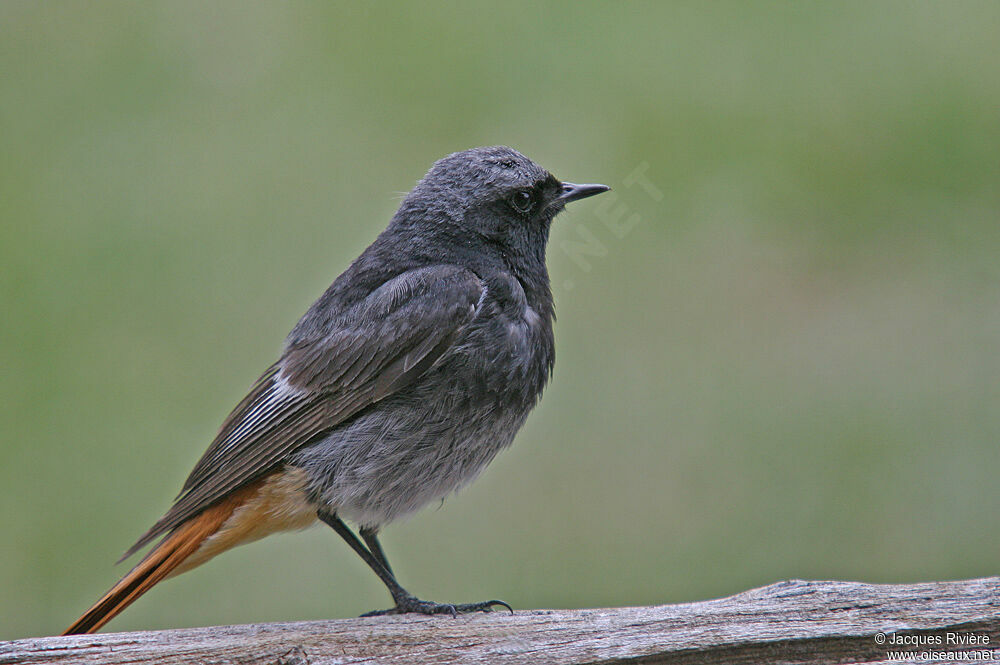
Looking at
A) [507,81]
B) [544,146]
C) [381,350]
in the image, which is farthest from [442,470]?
[507,81]

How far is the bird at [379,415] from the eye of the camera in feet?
12.8

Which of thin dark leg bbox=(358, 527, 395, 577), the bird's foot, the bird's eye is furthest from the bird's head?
the bird's foot

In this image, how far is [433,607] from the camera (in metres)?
3.82

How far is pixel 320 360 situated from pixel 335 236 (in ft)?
6.95

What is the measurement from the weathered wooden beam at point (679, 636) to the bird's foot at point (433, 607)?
12.1 inches

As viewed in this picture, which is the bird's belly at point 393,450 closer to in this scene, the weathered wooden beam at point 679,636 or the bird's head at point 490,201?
the weathered wooden beam at point 679,636

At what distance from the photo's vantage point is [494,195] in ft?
14.0

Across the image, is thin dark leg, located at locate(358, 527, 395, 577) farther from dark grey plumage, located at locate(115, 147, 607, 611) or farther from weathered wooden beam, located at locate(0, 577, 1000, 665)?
weathered wooden beam, located at locate(0, 577, 1000, 665)

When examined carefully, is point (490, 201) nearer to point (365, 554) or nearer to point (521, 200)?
point (521, 200)

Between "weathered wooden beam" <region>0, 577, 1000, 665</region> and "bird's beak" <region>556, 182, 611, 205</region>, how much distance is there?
1658mm

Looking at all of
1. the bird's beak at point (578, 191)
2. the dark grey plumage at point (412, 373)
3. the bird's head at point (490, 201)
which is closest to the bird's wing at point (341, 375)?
the dark grey plumage at point (412, 373)

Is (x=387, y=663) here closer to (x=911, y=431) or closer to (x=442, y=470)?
(x=442, y=470)

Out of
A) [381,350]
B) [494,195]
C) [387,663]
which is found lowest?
[387,663]

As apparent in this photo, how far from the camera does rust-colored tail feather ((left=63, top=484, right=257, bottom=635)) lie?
3613mm
